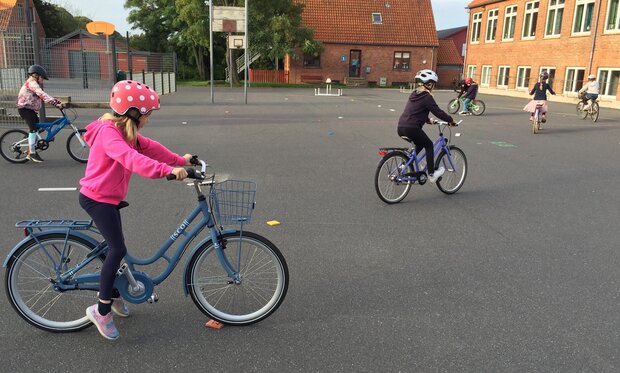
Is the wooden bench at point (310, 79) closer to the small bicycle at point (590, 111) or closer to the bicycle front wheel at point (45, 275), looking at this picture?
the small bicycle at point (590, 111)

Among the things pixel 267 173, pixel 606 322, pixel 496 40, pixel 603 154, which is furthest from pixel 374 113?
pixel 496 40

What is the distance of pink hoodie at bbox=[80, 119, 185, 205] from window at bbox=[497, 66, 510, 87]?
127ft

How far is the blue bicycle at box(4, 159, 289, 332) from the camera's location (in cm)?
338

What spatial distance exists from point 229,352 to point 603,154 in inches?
445

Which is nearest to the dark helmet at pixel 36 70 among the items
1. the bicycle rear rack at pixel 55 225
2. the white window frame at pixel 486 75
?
the bicycle rear rack at pixel 55 225

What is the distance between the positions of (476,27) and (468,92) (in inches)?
1041

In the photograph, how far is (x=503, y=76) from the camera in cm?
3859

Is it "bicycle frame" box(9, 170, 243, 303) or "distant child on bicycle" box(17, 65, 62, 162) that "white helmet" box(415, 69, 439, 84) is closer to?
"bicycle frame" box(9, 170, 243, 303)

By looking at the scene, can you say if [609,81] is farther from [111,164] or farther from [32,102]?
[111,164]

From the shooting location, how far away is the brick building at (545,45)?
27453mm

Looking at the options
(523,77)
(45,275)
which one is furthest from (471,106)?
(45,275)

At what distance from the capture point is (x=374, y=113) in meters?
20.9

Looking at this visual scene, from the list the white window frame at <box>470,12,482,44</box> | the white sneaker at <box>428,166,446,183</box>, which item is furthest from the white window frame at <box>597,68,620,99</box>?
the white sneaker at <box>428,166,446,183</box>

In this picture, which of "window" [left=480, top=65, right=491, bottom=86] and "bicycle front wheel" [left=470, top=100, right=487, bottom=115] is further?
"window" [left=480, top=65, right=491, bottom=86]
